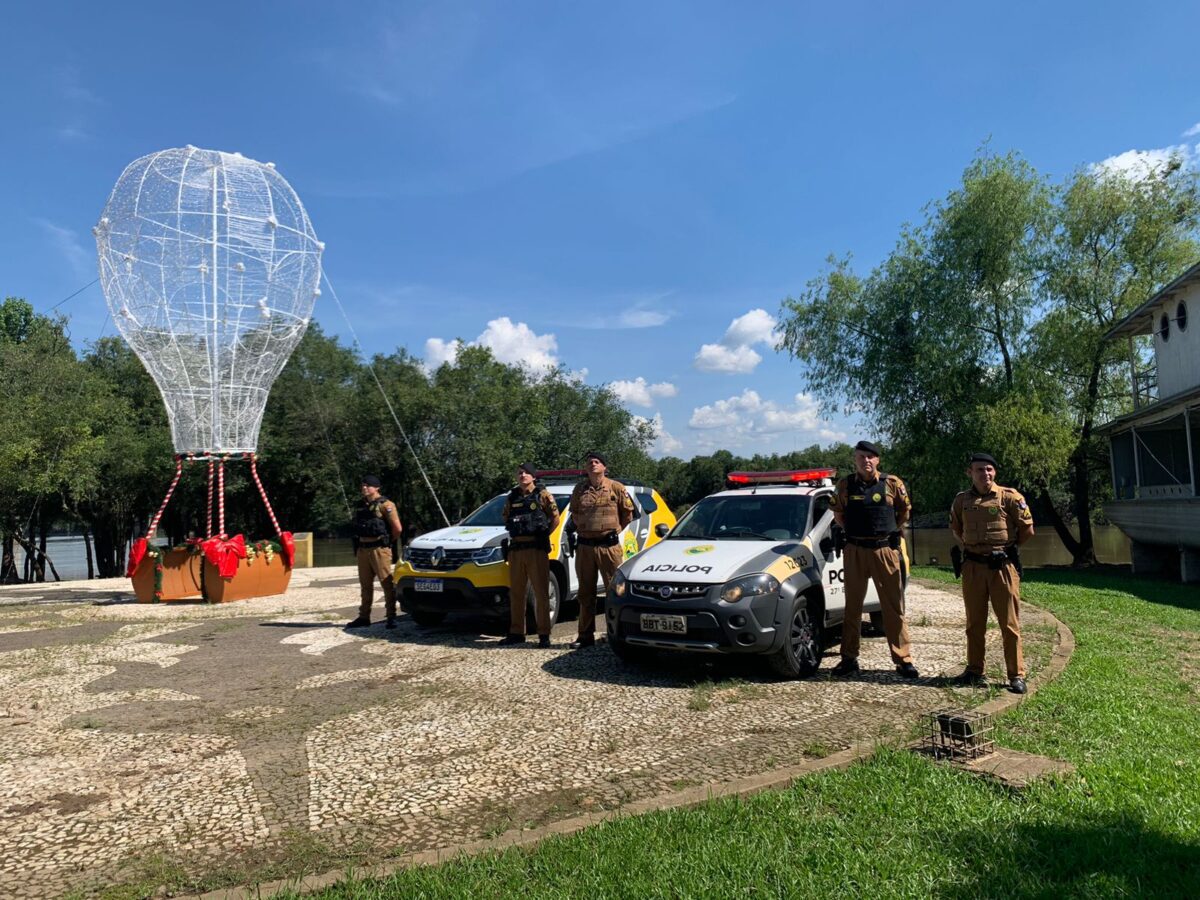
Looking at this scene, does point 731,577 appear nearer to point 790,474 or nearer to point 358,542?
point 790,474

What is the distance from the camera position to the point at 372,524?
1017cm

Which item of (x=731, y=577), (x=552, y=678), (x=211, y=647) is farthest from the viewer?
(x=211, y=647)

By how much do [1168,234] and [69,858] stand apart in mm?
28179

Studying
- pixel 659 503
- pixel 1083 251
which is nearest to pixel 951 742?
pixel 659 503

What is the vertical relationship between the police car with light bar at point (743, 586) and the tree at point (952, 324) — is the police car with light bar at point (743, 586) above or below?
below

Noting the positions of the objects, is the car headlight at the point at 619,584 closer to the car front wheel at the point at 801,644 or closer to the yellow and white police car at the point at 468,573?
the car front wheel at the point at 801,644

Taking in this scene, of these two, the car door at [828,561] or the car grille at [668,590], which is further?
the car door at [828,561]

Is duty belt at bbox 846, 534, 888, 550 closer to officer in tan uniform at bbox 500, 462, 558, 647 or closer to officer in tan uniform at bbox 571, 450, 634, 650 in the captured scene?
officer in tan uniform at bbox 571, 450, 634, 650

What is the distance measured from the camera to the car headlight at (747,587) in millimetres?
6414

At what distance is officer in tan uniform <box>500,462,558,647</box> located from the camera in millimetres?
8438

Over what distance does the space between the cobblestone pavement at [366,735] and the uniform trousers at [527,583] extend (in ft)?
1.52

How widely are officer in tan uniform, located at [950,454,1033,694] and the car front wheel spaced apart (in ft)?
3.75

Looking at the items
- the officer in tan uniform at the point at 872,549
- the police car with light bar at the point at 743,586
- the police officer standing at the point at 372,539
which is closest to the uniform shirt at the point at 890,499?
the officer in tan uniform at the point at 872,549

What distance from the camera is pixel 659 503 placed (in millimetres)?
11430
